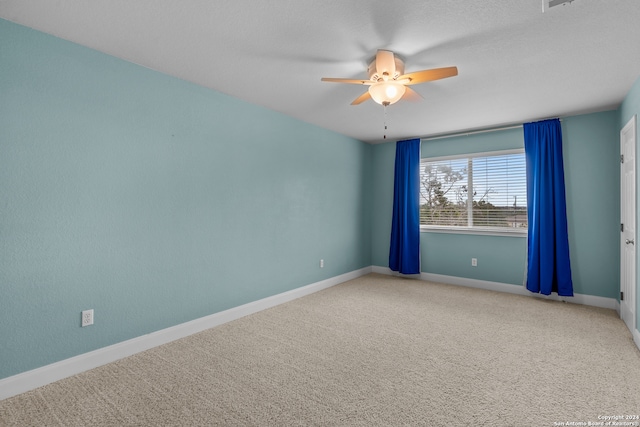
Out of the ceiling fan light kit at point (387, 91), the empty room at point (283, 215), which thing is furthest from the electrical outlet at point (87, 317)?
the ceiling fan light kit at point (387, 91)

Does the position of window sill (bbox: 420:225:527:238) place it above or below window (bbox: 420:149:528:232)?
below

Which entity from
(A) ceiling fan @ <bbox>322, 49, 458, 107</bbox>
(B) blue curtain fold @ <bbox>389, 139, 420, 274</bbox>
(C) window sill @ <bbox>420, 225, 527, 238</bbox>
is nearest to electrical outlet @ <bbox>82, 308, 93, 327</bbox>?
(A) ceiling fan @ <bbox>322, 49, 458, 107</bbox>

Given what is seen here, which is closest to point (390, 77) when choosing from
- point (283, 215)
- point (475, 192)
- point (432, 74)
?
point (432, 74)

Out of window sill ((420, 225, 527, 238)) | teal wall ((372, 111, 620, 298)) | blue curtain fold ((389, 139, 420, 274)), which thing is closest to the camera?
teal wall ((372, 111, 620, 298))

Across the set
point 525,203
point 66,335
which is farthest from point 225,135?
point 525,203

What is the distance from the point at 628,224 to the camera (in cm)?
338

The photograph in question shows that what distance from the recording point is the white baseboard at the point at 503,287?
13.1 ft

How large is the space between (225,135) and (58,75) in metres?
1.45

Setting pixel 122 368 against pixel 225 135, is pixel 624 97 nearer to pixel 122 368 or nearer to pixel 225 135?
pixel 225 135

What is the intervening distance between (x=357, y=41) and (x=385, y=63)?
0.27 meters

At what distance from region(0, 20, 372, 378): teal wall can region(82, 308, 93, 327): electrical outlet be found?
0.04 m

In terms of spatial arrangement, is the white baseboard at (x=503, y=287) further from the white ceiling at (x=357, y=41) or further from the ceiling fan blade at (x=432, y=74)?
the ceiling fan blade at (x=432, y=74)

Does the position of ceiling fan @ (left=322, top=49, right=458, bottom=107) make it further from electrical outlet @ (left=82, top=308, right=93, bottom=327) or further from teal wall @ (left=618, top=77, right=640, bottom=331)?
electrical outlet @ (left=82, top=308, right=93, bottom=327)

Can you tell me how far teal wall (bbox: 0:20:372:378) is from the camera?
214cm
